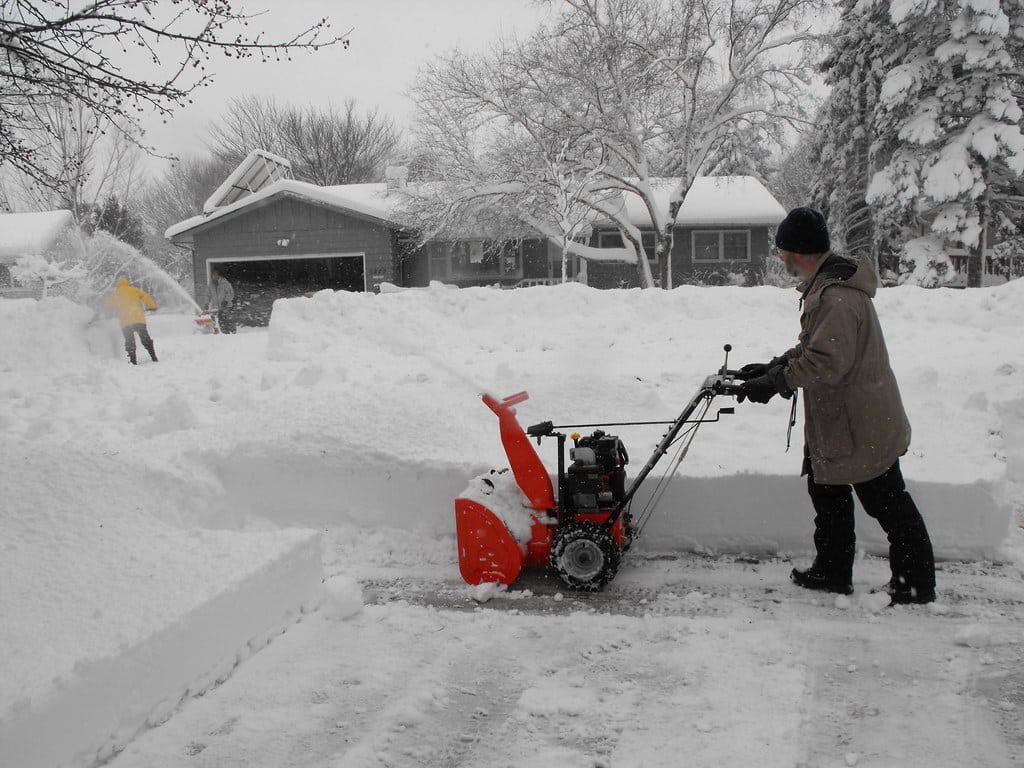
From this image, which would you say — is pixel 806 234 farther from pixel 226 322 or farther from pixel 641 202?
pixel 641 202

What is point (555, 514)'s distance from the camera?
4.28 m

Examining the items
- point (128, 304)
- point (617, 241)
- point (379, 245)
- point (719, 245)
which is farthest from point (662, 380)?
point (617, 241)

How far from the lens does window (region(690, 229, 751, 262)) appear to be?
26.2 meters

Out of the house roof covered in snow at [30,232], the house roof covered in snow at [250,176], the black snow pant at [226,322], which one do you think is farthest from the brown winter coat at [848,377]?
the house roof covered in snow at [30,232]

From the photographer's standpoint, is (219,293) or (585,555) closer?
(585,555)

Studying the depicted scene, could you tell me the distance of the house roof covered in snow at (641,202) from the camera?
22844 mm

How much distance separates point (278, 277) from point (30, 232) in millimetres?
14633

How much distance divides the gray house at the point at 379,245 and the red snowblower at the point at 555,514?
19.3 m

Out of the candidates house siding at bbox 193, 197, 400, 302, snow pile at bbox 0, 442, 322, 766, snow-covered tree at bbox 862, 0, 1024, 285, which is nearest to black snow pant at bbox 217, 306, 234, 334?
house siding at bbox 193, 197, 400, 302

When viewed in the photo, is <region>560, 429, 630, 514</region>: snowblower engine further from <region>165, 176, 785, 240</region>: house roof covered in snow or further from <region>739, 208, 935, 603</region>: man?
<region>165, 176, 785, 240</region>: house roof covered in snow

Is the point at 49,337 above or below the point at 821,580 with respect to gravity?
above

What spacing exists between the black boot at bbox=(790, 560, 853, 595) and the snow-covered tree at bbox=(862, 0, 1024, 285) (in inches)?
686

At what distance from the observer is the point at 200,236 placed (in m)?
24.2

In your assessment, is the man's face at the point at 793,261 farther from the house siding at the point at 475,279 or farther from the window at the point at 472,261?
the window at the point at 472,261
